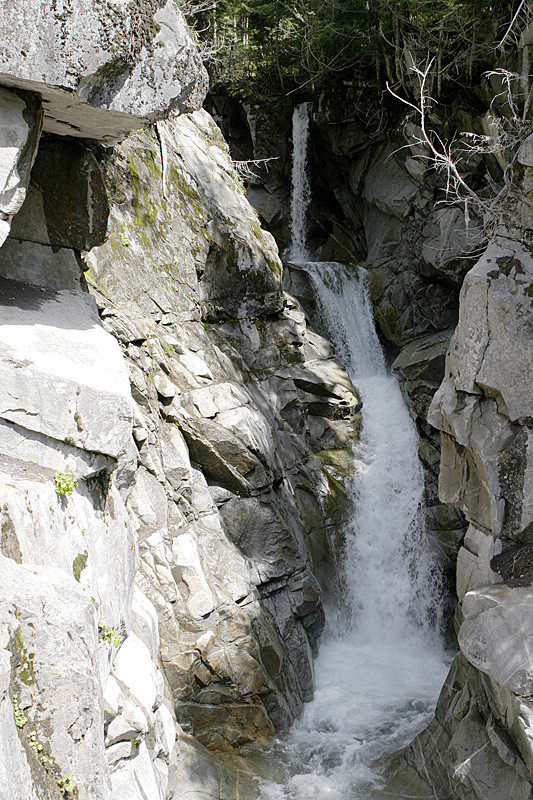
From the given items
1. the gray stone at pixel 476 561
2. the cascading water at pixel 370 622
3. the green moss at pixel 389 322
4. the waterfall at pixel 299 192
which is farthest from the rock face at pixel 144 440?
the waterfall at pixel 299 192

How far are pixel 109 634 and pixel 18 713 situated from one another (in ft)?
3.53

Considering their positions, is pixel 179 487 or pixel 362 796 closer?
pixel 362 796

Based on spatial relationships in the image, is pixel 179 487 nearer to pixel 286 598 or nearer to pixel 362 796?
pixel 286 598

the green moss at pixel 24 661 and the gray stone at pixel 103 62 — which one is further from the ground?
the gray stone at pixel 103 62

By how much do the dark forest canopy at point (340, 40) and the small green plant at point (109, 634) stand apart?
10909 millimetres

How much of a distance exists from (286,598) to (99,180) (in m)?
6.00

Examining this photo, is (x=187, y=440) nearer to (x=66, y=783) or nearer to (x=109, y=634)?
(x=109, y=634)

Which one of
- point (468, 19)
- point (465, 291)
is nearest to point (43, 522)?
point (465, 291)

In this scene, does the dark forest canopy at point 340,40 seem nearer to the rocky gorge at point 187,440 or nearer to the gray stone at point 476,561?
the rocky gorge at point 187,440

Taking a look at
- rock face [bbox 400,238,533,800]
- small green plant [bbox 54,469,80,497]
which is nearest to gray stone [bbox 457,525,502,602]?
rock face [bbox 400,238,533,800]

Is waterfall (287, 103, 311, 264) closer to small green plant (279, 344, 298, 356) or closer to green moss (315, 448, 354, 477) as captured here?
small green plant (279, 344, 298, 356)

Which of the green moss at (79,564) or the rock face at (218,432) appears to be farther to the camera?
the rock face at (218,432)

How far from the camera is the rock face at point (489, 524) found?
5.86m

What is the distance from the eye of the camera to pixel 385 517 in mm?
11172
